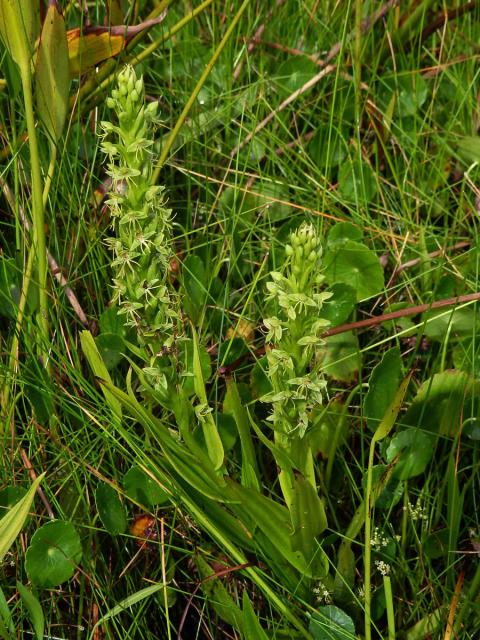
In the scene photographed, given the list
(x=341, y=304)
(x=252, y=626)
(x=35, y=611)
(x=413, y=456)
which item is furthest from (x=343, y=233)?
(x=35, y=611)

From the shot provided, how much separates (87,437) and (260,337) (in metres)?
0.46

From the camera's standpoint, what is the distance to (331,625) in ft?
4.35

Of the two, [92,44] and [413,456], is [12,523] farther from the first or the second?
[92,44]

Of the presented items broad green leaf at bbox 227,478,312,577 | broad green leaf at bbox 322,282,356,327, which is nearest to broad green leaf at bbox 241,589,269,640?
broad green leaf at bbox 227,478,312,577

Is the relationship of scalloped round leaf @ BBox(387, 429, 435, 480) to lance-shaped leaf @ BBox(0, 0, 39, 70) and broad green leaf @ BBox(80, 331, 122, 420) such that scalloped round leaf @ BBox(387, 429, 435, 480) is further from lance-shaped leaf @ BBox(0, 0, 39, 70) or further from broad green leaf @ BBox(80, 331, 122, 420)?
lance-shaped leaf @ BBox(0, 0, 39, 70)

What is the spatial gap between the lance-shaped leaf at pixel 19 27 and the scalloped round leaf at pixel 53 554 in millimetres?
774

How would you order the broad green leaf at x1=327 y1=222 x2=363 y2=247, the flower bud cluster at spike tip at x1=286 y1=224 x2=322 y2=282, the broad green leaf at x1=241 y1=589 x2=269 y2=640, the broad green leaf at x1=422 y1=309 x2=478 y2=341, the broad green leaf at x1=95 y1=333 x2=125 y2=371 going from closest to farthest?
the flower bud cluster at spike tip at x1=286 y1=224 x2=322 y2=282, the broad green leaf at x1=241 y1=589 x2=269 y2=640, the broad green leaf at x1=95 y1=333 x2=125 y2=371, the broad green leaf at x1=422 y1=309 x2=478 y2=341, the broad green leaf at x1=327 y1=222 x2=363 y2=247

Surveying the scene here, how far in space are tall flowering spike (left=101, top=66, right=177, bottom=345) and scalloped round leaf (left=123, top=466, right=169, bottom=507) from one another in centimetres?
32

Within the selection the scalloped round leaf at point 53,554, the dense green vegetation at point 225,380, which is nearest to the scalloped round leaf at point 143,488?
the dense green vegetation at point 225,380

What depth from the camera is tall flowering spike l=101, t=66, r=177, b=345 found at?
3.64 feet

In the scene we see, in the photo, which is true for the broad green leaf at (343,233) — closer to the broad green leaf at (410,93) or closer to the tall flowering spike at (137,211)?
the broad green leaf at (410,93)

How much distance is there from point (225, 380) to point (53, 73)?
0.61 m

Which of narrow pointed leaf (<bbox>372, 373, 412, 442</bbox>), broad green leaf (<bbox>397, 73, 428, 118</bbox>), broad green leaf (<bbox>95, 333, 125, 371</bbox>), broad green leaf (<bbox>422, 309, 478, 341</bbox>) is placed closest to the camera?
narrow pointed leaf (<bbox>372, 373, 412, 442</bbox>)

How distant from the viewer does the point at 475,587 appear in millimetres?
1315
